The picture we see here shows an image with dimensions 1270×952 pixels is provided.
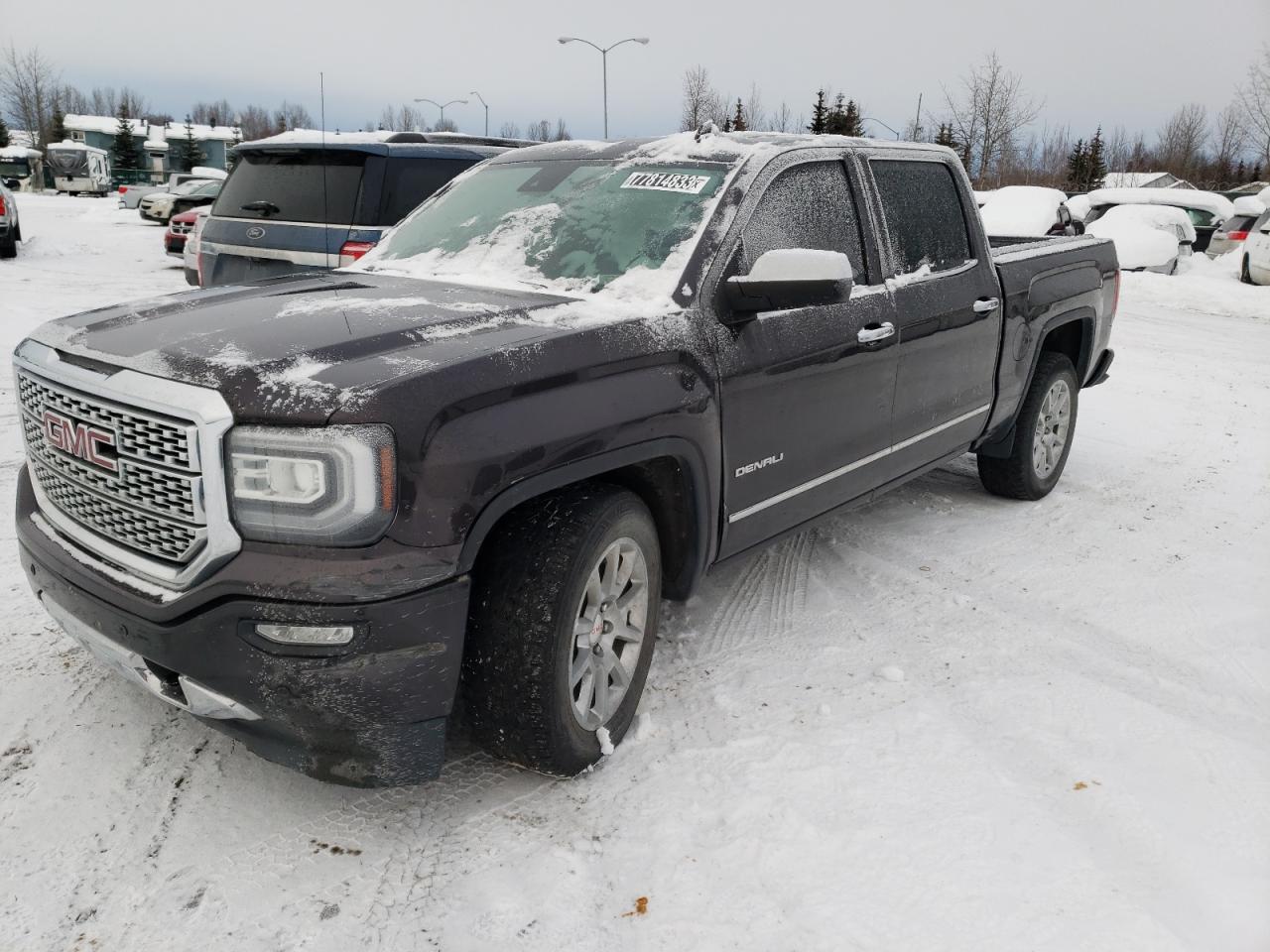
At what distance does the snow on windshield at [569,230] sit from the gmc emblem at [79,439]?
1.36m

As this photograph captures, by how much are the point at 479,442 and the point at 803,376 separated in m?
1.50

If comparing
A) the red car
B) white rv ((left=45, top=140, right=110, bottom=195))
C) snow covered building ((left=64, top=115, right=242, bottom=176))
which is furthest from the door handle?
snow covered building ((left=64, top=115, right=242, bottom=176))

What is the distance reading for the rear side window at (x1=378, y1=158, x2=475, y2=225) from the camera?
6.73 metres

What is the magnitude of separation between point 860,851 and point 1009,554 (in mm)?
2649

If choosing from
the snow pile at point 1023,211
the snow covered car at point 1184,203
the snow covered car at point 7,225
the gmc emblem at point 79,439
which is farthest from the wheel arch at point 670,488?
the snow covered car at point 1184,203

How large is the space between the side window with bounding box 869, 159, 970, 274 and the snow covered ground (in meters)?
1.46

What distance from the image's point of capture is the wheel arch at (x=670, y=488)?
271 centimetres

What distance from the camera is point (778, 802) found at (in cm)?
287

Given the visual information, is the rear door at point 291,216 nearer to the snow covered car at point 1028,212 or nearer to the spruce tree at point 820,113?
the snow covered car at point 1028,212

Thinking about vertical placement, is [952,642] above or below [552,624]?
below

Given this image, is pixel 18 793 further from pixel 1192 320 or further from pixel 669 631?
pixel 1192 320

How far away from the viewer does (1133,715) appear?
11.2ft

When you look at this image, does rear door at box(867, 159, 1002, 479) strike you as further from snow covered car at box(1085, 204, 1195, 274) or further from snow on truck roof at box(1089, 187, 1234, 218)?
snow on truck roof at box(1089, 187, 1234, 218)

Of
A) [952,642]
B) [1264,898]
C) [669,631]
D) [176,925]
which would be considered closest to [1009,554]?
[952,642]
